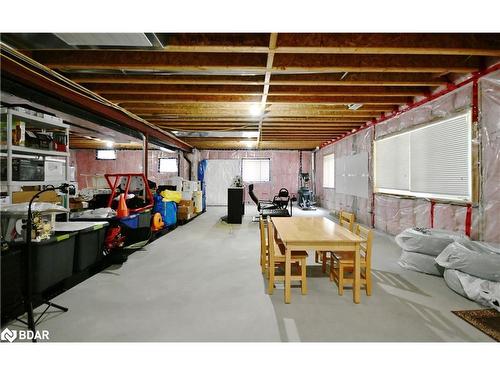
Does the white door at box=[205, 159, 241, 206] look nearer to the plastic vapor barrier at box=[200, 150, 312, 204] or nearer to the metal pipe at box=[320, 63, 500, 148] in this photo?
the plastic vapor barrier at box=[200, 150, 312, 204]

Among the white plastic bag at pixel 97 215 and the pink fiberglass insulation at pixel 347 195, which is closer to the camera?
the white plastic bag at pixel 97 215

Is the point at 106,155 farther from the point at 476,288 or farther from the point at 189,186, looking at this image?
the point at 476,288

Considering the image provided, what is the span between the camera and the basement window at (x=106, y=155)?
39.3 ft

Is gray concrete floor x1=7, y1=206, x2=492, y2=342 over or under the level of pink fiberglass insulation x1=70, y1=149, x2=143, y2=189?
under

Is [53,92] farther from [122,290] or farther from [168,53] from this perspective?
[122,290]

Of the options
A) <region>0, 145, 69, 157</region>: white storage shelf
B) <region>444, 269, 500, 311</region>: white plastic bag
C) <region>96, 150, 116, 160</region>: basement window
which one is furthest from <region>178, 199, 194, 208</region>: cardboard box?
<region>96, 150, 116, 160</region>: basement window

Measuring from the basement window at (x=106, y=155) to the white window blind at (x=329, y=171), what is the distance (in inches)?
384

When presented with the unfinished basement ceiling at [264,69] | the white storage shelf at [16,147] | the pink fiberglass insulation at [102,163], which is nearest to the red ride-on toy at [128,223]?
the white storage shelf at [16,147]

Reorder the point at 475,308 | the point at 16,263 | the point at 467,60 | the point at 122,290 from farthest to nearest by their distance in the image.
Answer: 1. the point at 467,60
2. the point at 122,290
3. the point at 475,308
4. the point at 16,263

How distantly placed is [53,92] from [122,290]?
2828mm

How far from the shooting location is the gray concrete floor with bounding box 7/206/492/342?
2055mm

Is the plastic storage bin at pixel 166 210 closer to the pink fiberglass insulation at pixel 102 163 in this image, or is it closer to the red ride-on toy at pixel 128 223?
the red ride-on toy at pixel 128 223
